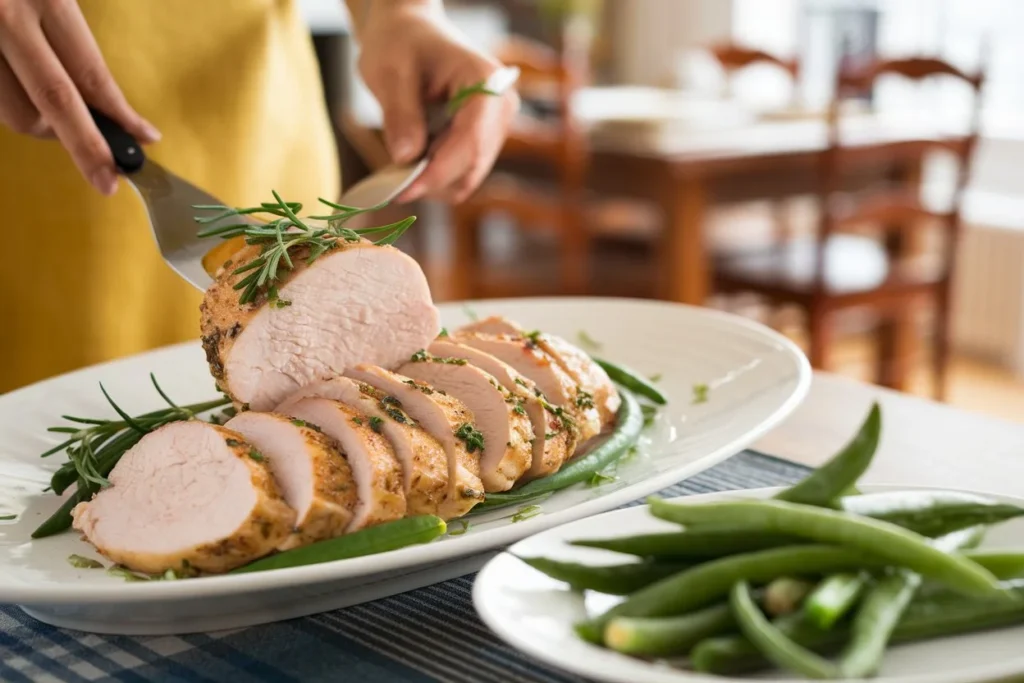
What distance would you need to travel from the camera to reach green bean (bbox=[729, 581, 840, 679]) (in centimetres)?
79

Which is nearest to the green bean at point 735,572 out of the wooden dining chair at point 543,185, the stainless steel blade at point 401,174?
the stainless steel blade at point 401,174

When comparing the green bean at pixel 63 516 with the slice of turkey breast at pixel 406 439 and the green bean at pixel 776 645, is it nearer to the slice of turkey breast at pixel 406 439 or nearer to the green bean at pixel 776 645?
the slice of turkey breast at pixel 406 439

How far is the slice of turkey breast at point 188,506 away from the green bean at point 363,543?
0.02 m

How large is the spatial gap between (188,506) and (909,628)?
0.65 meters

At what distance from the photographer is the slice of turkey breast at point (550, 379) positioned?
4.77ft

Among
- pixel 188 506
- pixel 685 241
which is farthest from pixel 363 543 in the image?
pixel 685 241

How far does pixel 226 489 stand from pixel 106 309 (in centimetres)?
119

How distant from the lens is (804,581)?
88 cm

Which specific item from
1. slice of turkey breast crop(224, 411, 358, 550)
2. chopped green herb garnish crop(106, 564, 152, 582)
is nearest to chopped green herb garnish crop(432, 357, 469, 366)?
slice of turkey breast crop(224, 411, 358, 550)

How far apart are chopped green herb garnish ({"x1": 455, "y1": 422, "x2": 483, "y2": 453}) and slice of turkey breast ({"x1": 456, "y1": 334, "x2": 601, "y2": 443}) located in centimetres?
16

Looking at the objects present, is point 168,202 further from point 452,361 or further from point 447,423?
point 447,423

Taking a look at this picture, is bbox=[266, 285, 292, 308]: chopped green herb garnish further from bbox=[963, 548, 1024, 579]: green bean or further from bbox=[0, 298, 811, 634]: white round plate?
bbox=[963, 548, 1024, 579]: green bean

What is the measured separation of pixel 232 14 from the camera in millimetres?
2178

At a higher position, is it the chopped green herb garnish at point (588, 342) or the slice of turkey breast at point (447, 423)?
the slice of turkey breast at point (447, 423)
